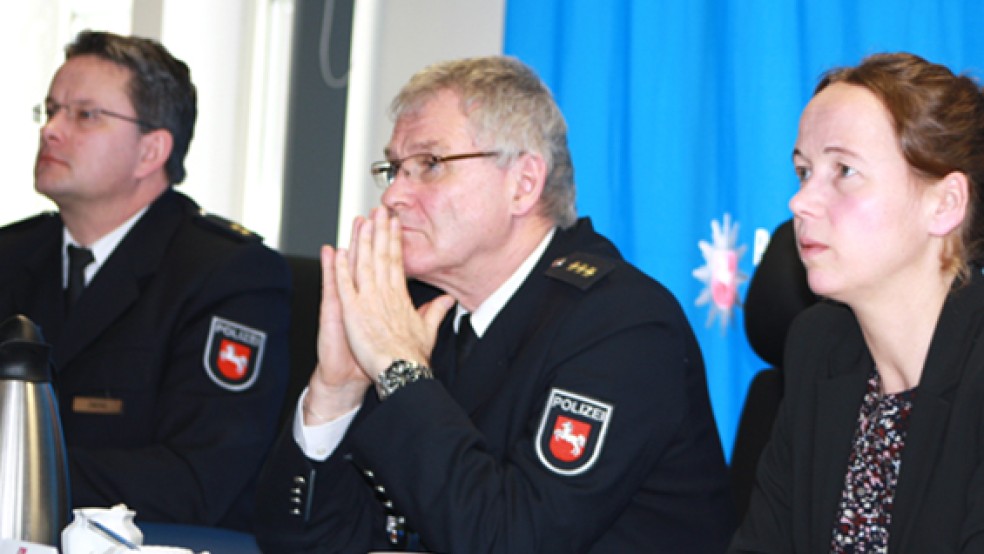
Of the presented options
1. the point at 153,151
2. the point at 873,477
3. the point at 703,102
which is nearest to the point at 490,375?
the point at 873,477

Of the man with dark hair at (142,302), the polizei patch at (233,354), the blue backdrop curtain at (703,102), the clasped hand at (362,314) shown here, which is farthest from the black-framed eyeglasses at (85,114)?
the blue backdrop curtain at (703,102)

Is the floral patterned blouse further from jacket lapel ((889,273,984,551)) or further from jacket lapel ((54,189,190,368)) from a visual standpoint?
jacket lapel ((54,189,190,368))

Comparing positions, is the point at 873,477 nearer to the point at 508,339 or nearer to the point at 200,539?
the point at 508,339

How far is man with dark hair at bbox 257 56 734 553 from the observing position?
169 centimetres

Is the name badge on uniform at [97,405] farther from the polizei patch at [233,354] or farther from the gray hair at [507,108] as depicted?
the gray hair at [507,108]

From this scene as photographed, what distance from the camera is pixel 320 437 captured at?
1.97m

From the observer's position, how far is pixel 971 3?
10.5 feet

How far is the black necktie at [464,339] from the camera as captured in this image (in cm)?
205

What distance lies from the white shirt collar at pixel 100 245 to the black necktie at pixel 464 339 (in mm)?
846

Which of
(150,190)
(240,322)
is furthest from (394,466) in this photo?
(150,190)

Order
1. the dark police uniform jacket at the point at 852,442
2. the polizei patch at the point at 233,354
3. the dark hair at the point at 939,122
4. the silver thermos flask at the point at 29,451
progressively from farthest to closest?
the polizei patch at the point at 233,354 < the dark hair at the point at 939,122 < the dark police uniform jacket at the point at 852,442 < the silver thermos flask at the point at 29,451

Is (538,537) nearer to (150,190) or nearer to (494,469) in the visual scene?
(494,469)

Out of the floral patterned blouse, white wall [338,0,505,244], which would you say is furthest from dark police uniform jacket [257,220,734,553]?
white wall [338,0,505,244]

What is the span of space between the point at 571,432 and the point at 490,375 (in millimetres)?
242
